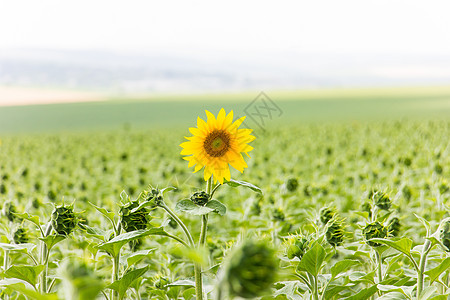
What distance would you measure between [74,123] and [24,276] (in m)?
34.7

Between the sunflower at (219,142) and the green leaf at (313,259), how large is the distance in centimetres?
41

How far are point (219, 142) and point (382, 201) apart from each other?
3.18 ft

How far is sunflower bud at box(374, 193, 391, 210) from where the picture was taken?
2209 millimetres

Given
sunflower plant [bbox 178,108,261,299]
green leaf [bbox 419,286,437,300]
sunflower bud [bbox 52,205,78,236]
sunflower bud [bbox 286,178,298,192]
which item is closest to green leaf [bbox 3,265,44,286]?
sunflower bud [bbox 52,205,78,236]

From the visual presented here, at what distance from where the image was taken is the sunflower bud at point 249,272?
95cm

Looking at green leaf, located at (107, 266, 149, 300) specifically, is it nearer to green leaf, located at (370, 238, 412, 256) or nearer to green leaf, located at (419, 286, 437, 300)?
green leaf, located at (370, 238, 412, 256)

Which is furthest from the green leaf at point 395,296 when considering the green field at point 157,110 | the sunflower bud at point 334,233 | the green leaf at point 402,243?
the green field at point 157,110

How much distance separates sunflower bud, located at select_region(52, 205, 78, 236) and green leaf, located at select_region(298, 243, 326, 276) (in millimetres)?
886

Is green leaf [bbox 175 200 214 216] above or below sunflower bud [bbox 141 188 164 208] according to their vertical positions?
below

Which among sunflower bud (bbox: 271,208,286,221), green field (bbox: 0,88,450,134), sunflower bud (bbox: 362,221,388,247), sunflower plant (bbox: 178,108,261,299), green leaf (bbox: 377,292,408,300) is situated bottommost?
green field (bbox: 0,88,450,134)

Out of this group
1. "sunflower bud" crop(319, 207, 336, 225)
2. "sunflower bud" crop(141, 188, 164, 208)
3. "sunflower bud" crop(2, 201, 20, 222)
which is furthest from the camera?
"sunflower bud" crop(2, 201, 20, 222)

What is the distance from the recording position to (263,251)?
97 cm

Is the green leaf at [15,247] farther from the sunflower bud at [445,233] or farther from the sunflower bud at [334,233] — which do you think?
the sunflower bud at [445,233]

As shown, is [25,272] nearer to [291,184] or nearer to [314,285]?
[314,285]
